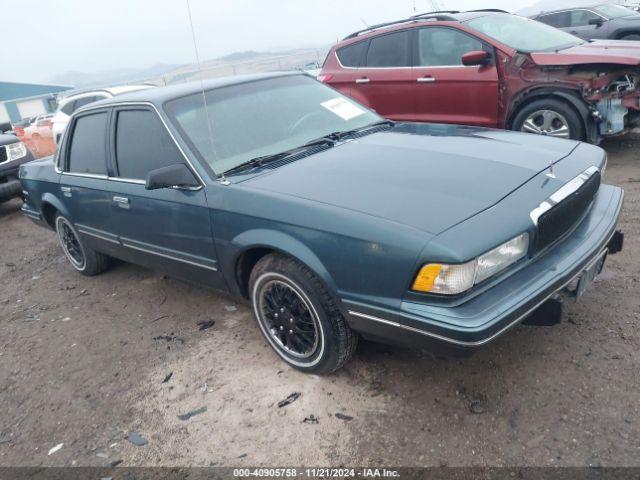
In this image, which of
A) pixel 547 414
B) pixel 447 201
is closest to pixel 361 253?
pixel 447 201

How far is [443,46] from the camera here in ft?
19.5

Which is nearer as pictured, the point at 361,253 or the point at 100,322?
the point at 361,253

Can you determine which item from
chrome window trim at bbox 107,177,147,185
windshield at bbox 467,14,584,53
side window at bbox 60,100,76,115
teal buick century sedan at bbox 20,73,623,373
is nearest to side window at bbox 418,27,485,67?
windshield at bbox 467,14,584,53

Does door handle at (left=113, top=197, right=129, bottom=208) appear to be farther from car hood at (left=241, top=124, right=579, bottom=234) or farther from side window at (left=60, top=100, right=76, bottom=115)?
side window at (left=60, top=100, right=76, bottom=115)

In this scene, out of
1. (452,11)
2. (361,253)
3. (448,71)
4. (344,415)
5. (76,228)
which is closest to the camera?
(361,253)

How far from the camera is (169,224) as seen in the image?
3191 millimetres

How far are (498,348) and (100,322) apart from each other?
9.52ft

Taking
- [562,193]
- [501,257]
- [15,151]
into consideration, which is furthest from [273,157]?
[15,151]

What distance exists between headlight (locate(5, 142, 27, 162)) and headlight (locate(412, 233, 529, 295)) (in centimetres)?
734

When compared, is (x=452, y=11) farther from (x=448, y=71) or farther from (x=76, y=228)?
(x=76, y=228)

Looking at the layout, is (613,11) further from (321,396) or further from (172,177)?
(321,396)

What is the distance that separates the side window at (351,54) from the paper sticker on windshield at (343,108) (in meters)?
3.15

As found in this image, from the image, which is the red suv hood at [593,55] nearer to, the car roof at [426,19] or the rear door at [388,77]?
the car roof at [426,19]

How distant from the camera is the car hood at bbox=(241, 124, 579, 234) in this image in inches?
90.6
